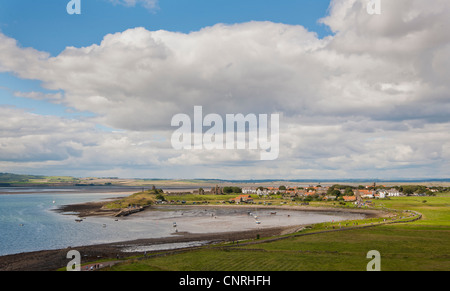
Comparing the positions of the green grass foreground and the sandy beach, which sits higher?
the green grass foreground

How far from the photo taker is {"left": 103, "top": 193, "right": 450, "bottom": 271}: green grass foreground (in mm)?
40250

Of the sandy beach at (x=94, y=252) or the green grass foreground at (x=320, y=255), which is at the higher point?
the green grass foreground at (x=320, y=255)

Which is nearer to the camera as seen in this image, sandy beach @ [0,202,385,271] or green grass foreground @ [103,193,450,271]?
green grass foreground @ [103,193,450,271]

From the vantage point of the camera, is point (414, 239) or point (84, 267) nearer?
point (84, 267)

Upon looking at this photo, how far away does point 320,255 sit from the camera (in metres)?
47.1

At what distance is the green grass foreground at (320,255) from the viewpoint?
40250mm

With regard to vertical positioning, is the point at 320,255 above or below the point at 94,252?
above

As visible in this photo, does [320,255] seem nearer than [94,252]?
Yes

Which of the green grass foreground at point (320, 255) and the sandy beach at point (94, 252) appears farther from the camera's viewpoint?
the sandy beach at point (94, 252)
